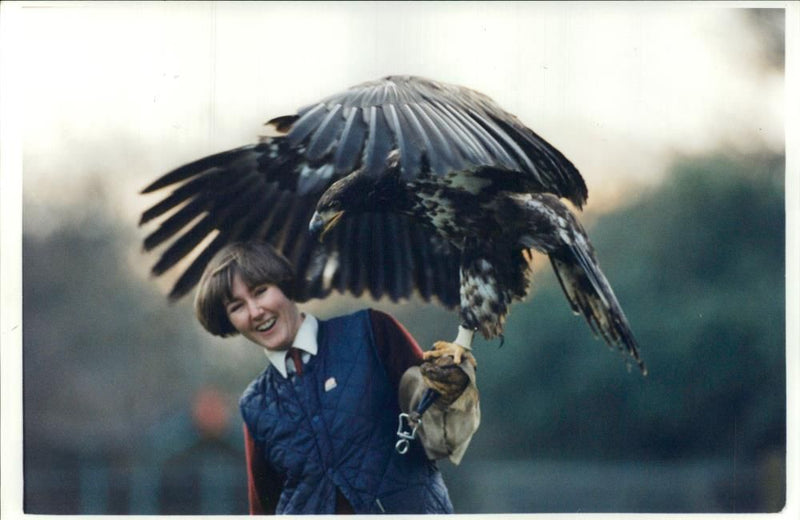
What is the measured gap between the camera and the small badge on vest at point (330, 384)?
4.02 meters

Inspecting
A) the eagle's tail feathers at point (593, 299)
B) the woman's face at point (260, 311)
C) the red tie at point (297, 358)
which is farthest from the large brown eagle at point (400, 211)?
the red tie at point (297, 358)

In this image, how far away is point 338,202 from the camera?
13.1ft

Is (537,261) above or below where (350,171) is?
below

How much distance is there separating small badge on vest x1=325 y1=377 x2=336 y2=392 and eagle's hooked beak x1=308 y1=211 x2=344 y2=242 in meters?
0.50

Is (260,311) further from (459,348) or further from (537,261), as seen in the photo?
(537,261)

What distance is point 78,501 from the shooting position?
13.1 feet

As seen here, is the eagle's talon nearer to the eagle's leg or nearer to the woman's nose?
the eagle's leg

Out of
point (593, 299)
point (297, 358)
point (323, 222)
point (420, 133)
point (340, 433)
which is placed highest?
point (420, 133)

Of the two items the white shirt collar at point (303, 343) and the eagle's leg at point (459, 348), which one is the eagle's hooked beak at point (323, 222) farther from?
the eagle's leg at point (459, 348)

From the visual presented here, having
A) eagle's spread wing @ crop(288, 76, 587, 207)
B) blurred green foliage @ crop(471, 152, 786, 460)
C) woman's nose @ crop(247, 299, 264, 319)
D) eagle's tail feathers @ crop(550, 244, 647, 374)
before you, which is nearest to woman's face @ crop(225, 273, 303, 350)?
woman's nose @ crop(247, 299, 264, 319)

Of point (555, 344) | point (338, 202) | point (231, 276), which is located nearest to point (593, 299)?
point (555, 344)

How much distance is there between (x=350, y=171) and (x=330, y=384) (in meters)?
0.76

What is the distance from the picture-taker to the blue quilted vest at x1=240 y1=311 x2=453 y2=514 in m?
3.98

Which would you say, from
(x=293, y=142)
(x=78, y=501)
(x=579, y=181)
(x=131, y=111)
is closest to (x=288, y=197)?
(x=293, y=142)
